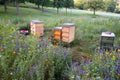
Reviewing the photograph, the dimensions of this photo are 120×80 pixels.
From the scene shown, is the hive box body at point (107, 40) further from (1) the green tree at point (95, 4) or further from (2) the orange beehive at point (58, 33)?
(1) the green tree at point (95, 4)

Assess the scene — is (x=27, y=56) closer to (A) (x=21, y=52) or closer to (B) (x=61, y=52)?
(A) (x=21, y=52)

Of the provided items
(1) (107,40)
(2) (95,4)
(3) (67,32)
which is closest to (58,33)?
(3) (67,32)

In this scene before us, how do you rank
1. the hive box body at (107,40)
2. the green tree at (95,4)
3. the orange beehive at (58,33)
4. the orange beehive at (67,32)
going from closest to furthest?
the hive box body at (107,40), the orange beehive at (67,32), the orange beehive at (58,33), the green tree at (95,4)

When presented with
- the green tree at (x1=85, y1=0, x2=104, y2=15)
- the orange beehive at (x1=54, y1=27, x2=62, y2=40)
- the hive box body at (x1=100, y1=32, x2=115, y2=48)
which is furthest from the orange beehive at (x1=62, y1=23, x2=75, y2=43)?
the green tree at (x1=85, y1=0, x2=104, y2=15)

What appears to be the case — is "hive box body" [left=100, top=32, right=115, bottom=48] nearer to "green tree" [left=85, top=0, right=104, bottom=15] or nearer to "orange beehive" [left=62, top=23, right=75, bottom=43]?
"orange beehive" [left=62, top=23, right=75, bottom=43]

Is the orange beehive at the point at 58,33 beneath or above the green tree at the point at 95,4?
beneath

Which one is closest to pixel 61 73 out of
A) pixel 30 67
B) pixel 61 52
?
pixel 61 52

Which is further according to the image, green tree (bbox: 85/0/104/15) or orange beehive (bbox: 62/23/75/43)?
green tree (bbox: 85/0/104/15)

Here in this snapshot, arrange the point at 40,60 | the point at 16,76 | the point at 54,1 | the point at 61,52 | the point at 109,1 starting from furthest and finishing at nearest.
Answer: the point at 109,1 < the point at 54,1 < the point at 61,52 < the point at 40,60 < the point at 16,76

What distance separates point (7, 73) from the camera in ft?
8.09

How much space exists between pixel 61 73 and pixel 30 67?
67 cm

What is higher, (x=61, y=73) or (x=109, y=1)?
(x=109, y=1)

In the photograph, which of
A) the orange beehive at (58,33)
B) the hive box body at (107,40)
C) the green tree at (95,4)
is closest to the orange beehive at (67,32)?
the orange beehive at (58,33)

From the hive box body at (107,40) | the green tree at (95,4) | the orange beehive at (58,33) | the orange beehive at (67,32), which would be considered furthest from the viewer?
the green tree at (95,4)
